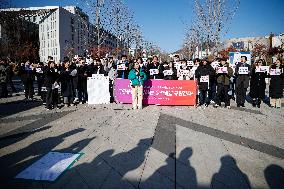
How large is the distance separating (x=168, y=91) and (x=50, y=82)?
519 cm

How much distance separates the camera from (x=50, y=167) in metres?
5.23

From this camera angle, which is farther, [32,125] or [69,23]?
[69,23]

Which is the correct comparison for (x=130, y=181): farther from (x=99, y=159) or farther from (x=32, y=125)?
(x=32, y=125)

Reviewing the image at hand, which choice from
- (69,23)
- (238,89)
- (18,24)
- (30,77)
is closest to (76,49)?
(69,23)

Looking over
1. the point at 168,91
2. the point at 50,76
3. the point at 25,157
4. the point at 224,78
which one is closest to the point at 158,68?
the point at 168,91

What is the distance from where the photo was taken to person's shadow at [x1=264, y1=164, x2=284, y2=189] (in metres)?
4.57

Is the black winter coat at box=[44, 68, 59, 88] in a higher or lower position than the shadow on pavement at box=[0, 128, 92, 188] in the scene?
higher

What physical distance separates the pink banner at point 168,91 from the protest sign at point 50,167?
22.0 feet

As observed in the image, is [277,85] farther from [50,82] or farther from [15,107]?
[15,107]

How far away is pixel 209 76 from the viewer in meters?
12.2

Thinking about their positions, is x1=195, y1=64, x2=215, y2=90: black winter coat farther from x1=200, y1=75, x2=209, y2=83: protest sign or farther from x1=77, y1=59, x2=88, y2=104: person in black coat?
x1=77, y1=59, x2=88, y2=104: person in black coat

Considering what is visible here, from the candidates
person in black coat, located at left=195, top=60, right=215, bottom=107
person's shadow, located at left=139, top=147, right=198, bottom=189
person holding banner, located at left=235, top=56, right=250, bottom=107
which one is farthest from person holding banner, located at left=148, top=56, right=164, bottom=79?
person's shadow, located at left=139, top=147, right=198, bottom=189

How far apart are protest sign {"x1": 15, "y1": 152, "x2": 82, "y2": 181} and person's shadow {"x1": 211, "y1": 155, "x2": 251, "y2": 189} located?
2.84m

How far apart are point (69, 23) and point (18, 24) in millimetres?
21757
